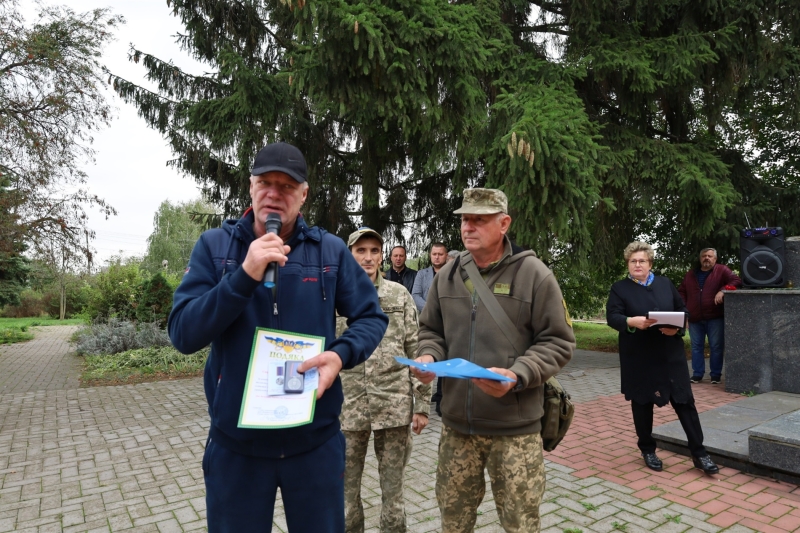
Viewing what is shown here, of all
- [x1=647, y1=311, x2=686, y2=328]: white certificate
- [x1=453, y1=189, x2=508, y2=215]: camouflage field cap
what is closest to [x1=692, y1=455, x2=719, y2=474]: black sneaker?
[x1=647, y1=311, x2=686, y2=328]: white certificate

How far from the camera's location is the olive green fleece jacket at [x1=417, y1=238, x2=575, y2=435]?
248cm

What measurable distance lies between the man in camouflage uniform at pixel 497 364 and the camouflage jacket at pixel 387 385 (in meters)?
0.49

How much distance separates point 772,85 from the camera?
32.9 feet

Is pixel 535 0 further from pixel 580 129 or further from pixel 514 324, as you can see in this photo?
pixel 514 324

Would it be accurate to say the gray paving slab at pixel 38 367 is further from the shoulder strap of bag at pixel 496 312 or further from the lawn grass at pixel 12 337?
the shoulder strap of bag at pixel 496 312

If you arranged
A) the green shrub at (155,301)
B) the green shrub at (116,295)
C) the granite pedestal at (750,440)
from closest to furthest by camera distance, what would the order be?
the granite pedestal at (750,440), the green shrub at (155,301), the green shrub at (116,295)

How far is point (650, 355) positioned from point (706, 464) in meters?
1.07

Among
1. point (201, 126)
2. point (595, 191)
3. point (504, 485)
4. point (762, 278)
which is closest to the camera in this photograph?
point (504, 485)

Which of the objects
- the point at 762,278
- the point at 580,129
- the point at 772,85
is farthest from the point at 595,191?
the point at 772,85

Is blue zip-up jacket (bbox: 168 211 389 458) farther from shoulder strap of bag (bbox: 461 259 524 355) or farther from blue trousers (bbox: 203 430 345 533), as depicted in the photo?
shoulder strap of bag (bbox: 461 259 524 355)

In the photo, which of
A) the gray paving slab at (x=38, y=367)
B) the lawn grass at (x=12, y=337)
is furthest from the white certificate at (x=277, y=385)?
Result: the lawn grass at (x=12, y=337)

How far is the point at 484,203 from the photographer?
2619 mm

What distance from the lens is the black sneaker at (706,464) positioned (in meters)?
4.52

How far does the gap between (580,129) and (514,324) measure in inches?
211
